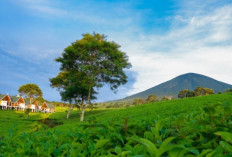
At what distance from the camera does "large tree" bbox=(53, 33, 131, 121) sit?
118 feet

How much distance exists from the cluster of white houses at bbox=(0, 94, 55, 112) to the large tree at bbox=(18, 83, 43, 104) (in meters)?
3.73

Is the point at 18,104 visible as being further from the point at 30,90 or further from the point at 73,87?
the point at 73,87

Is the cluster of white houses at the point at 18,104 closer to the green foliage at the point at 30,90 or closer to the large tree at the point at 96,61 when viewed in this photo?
the green foliage at the point at 30,90

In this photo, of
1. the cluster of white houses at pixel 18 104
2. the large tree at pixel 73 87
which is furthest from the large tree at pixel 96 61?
the cluster of white houses at pixel 18 104

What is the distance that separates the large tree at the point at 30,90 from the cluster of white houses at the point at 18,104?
3.73 meters

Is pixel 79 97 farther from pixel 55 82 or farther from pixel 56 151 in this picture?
pixel 56 151

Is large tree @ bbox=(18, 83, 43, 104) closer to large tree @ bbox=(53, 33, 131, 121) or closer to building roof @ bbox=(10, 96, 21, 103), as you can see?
building roof @ bbox=(10, 96, 21, 103)

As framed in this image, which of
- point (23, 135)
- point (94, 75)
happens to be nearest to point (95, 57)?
point (94, 75)

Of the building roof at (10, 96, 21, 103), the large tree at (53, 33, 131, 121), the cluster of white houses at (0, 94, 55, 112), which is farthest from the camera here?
the building roof at (10, 96, 21, 103)

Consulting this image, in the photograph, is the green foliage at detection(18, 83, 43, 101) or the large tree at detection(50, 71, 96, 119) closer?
the large tree at detection(50, 71, 96, 119)

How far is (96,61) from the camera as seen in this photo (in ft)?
122

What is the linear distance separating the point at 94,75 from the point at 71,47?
24.9ft

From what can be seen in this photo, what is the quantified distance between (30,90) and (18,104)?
9698 millimetres

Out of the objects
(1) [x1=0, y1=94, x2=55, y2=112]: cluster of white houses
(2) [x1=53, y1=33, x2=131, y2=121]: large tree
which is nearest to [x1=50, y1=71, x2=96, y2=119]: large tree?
(2) [x1=53, y1=33, x2=131, y2=121]: large tree
